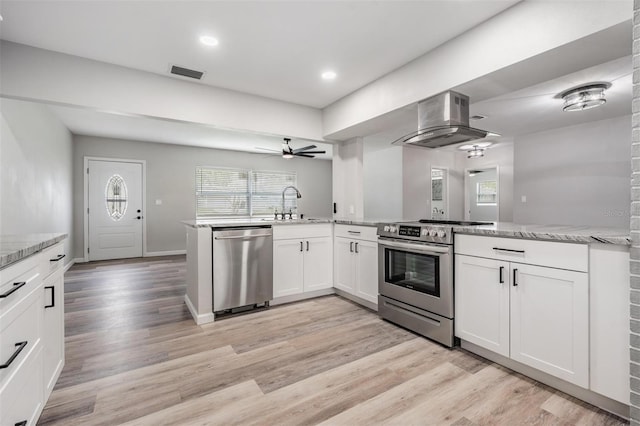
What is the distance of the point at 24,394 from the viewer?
1269mm

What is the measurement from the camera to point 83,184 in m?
5.90

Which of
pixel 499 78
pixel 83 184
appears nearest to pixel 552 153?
pixel 499 78

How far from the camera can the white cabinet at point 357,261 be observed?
3.13 m

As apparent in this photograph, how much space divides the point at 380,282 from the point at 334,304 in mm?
705

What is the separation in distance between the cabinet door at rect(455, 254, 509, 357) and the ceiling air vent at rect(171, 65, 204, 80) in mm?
2953

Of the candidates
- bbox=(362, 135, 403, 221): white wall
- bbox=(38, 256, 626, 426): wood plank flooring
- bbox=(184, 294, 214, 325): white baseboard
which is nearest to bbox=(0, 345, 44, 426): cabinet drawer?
bbox=(38, 256, 626, 426): wood plank flooring

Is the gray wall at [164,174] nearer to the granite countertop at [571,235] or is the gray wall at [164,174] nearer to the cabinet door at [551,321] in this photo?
the granite countertop at [571,235]

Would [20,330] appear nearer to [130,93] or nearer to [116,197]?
[130,93]

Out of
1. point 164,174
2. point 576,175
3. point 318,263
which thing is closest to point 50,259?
point 318,263

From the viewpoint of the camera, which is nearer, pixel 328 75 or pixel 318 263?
pixel 328 75

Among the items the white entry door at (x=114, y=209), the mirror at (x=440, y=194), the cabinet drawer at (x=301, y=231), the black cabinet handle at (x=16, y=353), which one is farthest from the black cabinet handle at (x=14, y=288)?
the mirror at (x=440, y=194)

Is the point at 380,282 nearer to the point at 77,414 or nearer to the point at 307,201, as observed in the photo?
the point at 77,414

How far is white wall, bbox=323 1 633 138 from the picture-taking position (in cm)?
169

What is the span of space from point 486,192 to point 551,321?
24.8 feet
